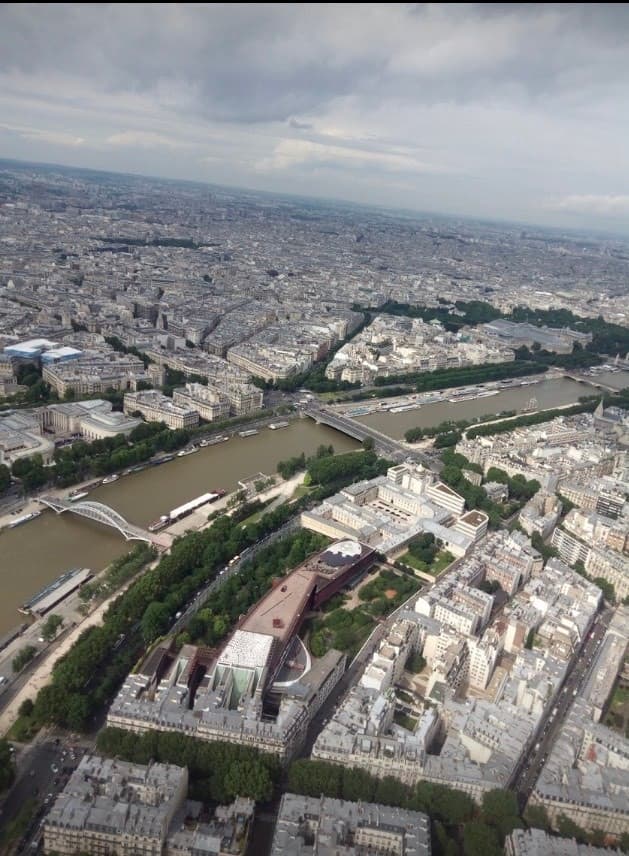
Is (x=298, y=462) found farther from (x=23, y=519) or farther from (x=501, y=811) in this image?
(x=501, y=811)

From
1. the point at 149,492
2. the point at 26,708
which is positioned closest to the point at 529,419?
the point at 149,492

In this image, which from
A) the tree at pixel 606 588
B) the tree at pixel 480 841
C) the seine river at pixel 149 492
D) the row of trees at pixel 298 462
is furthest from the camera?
the row of trees at pixel 298 462

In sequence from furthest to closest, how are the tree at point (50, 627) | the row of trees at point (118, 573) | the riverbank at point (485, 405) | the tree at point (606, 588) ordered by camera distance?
the riverbank at point (485, 405) < the tree at point (606, 588) < the row of trees at point (118, 573) < the tree at point (50, 627)

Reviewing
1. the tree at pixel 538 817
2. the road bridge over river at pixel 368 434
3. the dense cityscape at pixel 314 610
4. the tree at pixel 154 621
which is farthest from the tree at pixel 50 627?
the road bridge over river at pixel 368 434

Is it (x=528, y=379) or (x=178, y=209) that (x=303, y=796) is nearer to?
(x=528, y=379)

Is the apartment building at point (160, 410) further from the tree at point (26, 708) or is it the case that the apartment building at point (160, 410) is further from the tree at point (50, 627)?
the tree at point (26, 708)

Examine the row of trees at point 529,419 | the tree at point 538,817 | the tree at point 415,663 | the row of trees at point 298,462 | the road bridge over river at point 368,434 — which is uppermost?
the row of trees at point 529,419

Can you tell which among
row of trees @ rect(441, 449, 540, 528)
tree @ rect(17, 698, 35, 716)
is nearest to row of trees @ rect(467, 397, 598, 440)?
row of trees @ rect(441, 449, 540, 528)
